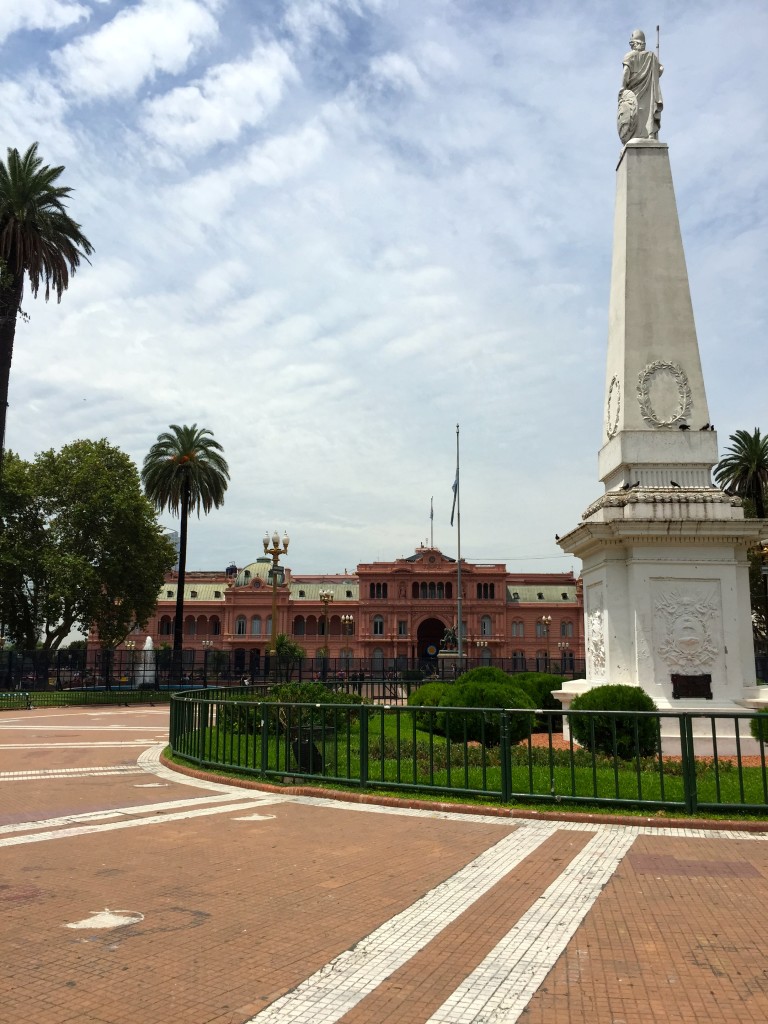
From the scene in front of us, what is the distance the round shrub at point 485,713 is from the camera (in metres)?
10.2

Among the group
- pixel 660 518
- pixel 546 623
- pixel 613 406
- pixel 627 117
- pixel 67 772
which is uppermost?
pixel 627 117

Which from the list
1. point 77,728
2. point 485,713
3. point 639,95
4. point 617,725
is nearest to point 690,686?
point 617,725

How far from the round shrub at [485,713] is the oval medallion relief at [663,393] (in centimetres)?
525

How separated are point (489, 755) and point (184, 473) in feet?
118

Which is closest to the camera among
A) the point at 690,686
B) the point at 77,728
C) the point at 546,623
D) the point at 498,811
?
the point at 498,811

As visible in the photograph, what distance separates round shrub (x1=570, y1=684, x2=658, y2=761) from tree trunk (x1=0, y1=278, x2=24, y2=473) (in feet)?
77.7

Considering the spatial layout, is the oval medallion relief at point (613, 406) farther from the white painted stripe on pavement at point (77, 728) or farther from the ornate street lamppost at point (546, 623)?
the ornate street lamppost at point (546, 623)

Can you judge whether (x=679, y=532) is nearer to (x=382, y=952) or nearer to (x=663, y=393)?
(x=663, y=393)

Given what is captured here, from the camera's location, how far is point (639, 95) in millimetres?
15688

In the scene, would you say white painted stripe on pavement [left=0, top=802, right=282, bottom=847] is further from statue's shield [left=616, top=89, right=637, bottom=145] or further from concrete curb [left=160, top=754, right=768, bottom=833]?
statue's shield [left=616, top=89, right=637, bottom=145]

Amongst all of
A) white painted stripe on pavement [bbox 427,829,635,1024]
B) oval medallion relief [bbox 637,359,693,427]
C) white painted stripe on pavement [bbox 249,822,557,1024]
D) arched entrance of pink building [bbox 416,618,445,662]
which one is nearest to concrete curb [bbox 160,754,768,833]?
white painted stripe on pavement [bbox 427,829,635,1024]

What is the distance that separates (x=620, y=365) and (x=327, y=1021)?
41.6 ft

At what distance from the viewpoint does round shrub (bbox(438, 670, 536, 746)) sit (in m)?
10.2

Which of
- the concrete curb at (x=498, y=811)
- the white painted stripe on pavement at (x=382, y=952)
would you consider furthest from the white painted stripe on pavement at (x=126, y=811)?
the white painted stripe on pavement at (x=382, y=952)
